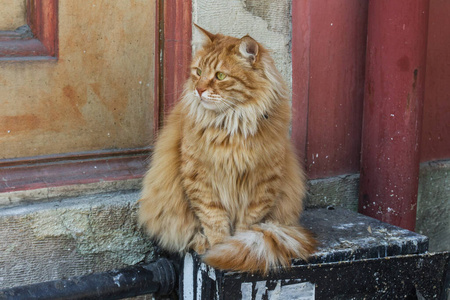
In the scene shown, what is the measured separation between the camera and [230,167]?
2.42 metres

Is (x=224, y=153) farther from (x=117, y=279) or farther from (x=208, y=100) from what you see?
(x=117, y=279)

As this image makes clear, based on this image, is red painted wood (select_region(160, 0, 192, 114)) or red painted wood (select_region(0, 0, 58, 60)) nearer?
red painted wood (select_region(0, 0, 58, 60))

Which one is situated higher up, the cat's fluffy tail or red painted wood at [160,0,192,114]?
red painted wood at [160,0,192,114]

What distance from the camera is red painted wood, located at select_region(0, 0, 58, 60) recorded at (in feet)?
8.39

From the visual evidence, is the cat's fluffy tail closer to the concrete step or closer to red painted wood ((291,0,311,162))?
the concrete step

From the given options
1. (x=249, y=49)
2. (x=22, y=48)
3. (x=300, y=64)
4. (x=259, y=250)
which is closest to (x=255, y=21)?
(x=300, y=64)

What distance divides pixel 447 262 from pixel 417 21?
133 centimetres

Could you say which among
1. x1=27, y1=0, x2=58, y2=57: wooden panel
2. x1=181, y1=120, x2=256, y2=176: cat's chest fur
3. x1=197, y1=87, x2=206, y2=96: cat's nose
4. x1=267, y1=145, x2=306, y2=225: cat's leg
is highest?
x1=27, y1=0, x2=58, y2=57: wooden panel

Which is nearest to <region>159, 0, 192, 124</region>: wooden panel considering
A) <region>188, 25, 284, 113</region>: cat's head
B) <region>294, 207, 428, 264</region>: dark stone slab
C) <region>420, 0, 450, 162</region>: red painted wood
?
<region>188, 25, 284, 113</region>: cat's head

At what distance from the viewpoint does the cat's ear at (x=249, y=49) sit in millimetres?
2326

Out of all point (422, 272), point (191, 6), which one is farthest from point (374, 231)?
point (191, 6)

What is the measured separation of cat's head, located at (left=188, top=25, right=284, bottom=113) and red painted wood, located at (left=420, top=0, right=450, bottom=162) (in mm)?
1712

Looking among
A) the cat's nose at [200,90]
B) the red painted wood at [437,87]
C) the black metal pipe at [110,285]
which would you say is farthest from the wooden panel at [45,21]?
the red painted wood at [437,87]

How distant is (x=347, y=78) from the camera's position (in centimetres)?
337
